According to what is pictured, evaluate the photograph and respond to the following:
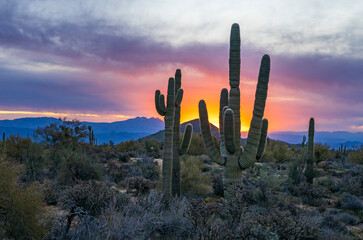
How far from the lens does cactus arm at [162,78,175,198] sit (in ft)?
30.5

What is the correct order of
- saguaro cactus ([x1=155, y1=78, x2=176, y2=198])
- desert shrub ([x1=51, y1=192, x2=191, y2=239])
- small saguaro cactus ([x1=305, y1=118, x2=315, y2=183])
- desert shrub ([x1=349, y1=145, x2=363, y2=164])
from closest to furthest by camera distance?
desert shrub ([x1=51, y1=192, x2=191, y2=239])
saguaro cactus ([x1=155, y1=78, x2=176, y2=198])
small saguaro cactus ([x1=305, y1=118, x2=315, y2=183])
desert shrub ([x1=349, y1=145, x2=363, y2=164])

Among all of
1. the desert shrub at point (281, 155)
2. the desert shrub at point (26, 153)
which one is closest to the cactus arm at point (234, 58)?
the desert shrub at point (26, 153)

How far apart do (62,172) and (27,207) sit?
8536 mm

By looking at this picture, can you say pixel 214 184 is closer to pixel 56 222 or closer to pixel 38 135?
pixel 56 222

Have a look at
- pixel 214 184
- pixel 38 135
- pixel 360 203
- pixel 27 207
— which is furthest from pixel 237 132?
pixel 38 135

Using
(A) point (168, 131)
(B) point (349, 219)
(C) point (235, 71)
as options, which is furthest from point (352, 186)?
(A) point (168, 131)

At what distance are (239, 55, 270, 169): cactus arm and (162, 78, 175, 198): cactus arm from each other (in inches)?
101

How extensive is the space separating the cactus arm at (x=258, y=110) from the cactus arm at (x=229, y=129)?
1.81ft

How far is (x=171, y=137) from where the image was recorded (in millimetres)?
9586

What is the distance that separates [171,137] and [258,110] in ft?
10.1

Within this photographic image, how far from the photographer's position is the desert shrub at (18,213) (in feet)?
15.1

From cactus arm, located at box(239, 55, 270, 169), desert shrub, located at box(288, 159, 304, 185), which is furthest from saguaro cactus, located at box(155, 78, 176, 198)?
desert shrub, located at box(288, 159, 304, 185)

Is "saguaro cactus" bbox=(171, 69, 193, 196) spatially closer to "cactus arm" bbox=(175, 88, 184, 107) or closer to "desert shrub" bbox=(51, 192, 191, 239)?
"cactus arm" bbox=(175, 88, 184, 107)

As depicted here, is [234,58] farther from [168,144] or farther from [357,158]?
[357,158]
